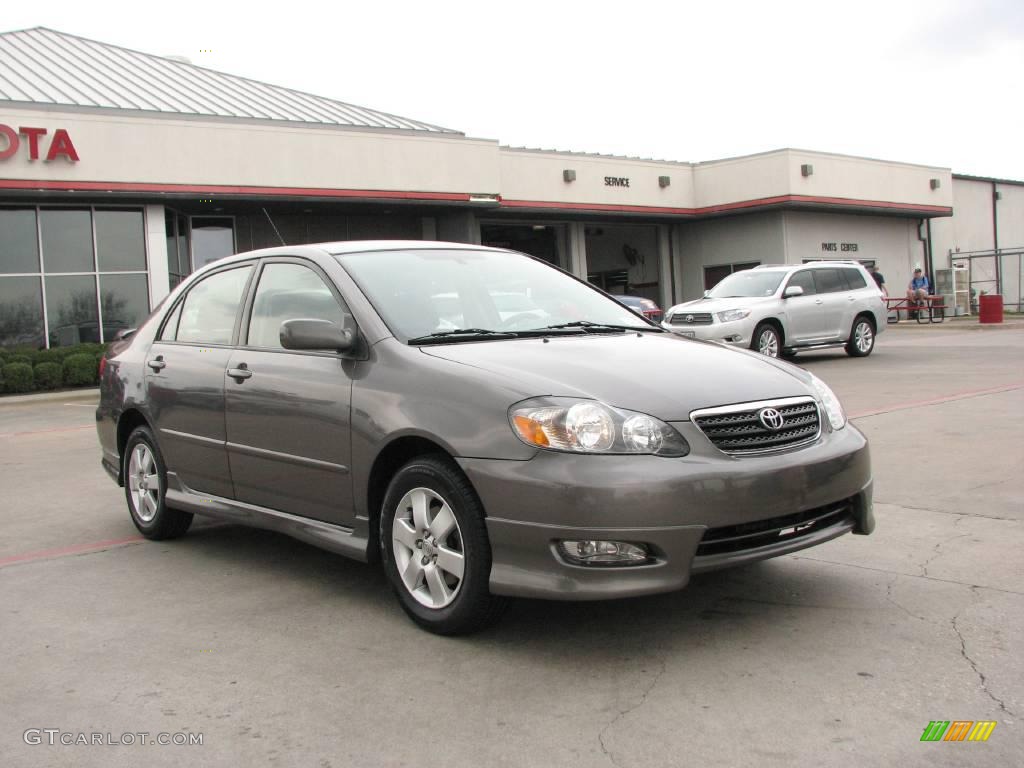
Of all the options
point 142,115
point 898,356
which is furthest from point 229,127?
point 898,356

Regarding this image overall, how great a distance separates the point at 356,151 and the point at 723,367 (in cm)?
2281

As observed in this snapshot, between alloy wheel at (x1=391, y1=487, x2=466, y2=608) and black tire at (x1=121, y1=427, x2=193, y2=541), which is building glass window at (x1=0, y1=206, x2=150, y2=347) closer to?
black tire at (x1=121, y1=427, x2=193, y2=541)

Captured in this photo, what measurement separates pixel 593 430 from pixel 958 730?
153 centimetres

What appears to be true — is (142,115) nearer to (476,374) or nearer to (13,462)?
(13,462)

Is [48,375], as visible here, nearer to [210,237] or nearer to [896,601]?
[210,237]

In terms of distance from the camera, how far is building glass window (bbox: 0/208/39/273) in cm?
2191

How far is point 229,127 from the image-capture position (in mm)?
24141

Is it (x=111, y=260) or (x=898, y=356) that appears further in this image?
(x=111, y=260)

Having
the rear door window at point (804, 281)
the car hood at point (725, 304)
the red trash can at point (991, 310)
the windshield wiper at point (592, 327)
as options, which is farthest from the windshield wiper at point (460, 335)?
the red trash can at point (991, 310)

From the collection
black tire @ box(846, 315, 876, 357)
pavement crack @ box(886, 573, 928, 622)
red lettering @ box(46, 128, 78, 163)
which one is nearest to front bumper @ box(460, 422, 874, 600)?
pavement crack @ box(886, 573, 928, 622)

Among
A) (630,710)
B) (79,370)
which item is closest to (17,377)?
(79,370)

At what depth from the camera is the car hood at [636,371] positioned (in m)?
3.98

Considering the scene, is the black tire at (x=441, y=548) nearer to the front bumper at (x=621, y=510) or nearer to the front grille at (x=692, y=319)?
the front bumper at (x=621, y=510)

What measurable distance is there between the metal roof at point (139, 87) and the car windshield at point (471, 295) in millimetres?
19569
